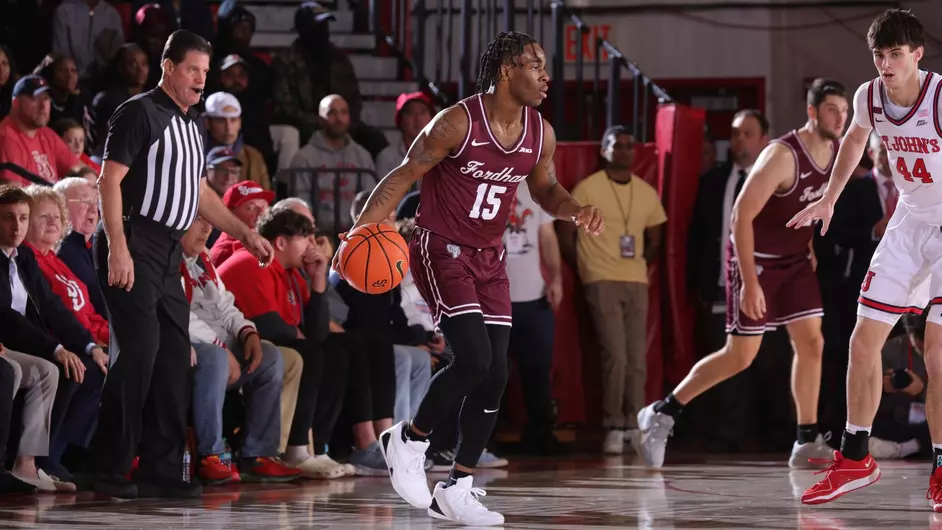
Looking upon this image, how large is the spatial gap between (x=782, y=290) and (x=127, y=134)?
3843 millimetres

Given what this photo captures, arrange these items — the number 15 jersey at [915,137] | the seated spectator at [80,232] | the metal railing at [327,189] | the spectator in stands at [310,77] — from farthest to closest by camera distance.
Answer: the spectator in stands at [310,77], the metal railing at [327,189], the seated spectator at [80,232], the number 15 jersey at [915,137]

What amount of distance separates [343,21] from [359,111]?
2.24 m

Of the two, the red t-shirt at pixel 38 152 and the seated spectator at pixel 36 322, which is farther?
the red t-shirt at pixel 38 152

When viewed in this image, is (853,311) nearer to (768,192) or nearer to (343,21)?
(768,192)

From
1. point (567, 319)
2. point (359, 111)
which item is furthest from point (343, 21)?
point (567, 319)

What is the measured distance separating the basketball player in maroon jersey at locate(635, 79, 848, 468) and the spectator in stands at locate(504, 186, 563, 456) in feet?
3.67

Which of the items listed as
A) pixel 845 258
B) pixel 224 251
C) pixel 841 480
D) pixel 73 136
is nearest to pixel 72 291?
pixel 224 251

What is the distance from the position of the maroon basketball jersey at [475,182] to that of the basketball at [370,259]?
0.69 ft

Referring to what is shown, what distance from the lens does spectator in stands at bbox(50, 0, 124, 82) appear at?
35.9 feet

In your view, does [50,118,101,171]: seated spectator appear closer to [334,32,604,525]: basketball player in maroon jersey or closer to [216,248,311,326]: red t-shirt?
[216,248,311,326]: red t-shirt

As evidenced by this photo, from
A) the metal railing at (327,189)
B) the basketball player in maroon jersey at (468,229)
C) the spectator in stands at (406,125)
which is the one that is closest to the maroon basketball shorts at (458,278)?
the basketball player in maroon jersey at (468,229)

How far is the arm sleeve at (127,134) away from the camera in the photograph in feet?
18.8

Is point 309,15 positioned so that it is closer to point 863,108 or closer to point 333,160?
point 333,160

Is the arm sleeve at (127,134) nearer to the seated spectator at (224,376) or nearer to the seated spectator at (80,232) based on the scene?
the seated spectator at (224,376)
